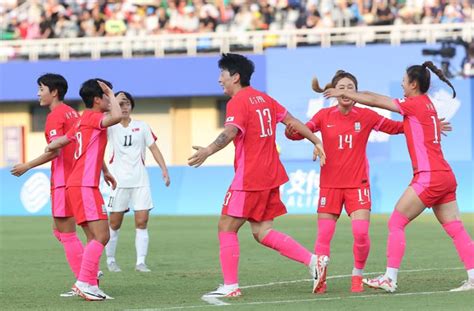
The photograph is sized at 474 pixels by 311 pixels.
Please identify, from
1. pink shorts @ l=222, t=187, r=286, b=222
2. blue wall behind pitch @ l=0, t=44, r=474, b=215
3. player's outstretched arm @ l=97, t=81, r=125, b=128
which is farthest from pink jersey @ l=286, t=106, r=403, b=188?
blue wall behind pitch @ l=0, t=44, r=474, b=215

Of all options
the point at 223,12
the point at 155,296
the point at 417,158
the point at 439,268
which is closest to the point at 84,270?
the point at 155,296

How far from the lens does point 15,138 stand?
39.9 m

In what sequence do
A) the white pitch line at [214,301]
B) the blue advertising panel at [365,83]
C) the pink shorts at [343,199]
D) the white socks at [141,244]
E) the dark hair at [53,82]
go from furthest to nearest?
the blue advertising panel at [365,83] < the white socks at [141,244] < the dark hair at [53,82] < the pink shorts at [343,199] < the white pitch line at [214,301]

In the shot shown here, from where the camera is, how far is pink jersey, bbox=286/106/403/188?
38.0 ft

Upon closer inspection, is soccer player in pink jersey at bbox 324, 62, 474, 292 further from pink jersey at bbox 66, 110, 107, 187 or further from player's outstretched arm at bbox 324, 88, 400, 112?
pink jersey at bbox 66, 110, 107, 187

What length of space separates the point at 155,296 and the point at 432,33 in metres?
22.3

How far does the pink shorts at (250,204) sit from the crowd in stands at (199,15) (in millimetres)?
22684

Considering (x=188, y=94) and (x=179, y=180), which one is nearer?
(x=179, y=180)

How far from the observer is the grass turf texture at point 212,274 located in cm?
1064

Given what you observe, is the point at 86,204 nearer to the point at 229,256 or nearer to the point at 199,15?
the point at 229,256

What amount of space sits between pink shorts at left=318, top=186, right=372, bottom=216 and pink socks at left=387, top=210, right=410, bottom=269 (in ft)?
1.17

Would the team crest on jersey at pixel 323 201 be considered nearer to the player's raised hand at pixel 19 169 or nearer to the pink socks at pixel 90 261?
the pink socks at pixel 90 261

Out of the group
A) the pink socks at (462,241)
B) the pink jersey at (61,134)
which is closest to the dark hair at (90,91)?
the pink jersey at (61,134)

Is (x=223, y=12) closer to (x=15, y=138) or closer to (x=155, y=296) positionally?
(x=15, y=138)
